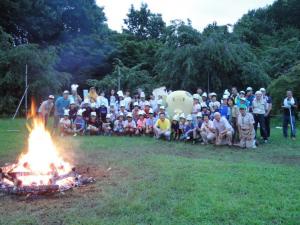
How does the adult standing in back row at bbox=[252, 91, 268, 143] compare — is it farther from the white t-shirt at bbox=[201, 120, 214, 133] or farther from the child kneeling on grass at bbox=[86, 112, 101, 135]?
the child kneeling on grass at bbox=[86, 112, 101, 135]

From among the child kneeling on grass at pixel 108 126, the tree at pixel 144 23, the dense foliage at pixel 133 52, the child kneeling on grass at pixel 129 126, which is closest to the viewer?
the child kneeling on grass at pixel 129 126

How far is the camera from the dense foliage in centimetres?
2517

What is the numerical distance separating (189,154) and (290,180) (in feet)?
12.9

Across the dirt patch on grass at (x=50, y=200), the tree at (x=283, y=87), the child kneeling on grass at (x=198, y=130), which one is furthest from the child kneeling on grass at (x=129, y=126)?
the tree at (x=283, y=87)

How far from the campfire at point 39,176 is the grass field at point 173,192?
0.64ft

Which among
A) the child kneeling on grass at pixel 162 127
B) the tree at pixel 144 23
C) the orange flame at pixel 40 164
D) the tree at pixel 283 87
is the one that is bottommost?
the orange flame at pixel 40 164

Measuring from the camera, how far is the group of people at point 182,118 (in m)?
13.8

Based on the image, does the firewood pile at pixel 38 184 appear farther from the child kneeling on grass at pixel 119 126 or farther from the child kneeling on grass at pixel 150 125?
the child kneeling on grass at pixel 119 126

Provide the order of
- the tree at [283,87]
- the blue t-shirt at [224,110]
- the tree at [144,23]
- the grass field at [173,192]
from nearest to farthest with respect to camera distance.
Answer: the grass field at [173,192] → the blue t-shirt at [224,110] → the tree at [283,87] → the tree at [144,23]

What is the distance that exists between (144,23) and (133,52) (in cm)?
1208

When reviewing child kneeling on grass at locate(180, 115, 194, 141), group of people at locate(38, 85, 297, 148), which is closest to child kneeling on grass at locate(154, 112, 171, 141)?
group of people at locate(38, 85, 297, 148)

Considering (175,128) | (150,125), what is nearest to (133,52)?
(150,125)

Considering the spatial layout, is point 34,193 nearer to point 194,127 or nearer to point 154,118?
point 194,127

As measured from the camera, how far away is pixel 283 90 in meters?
21.6
